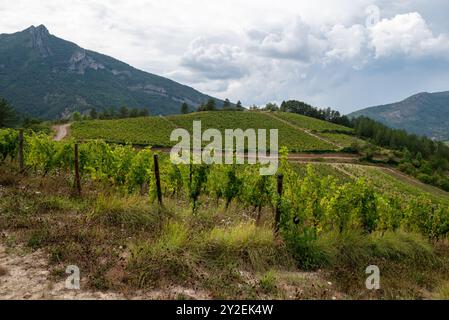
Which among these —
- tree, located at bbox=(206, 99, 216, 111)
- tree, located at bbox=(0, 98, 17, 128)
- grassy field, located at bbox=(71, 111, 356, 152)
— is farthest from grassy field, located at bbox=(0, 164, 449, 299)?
tree, located at bbox=(206, 99, 216, 111)

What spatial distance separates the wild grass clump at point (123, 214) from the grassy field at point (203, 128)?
162 ft

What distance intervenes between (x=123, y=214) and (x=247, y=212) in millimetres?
4735

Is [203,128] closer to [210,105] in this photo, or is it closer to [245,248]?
[210,105]

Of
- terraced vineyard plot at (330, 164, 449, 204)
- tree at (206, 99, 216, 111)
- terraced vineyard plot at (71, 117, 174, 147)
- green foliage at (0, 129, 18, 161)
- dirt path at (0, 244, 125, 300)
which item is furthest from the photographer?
tree at (206, 99, 216, 111)

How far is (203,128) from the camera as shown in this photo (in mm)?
86750

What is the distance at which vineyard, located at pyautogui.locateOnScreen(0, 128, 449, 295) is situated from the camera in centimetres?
715

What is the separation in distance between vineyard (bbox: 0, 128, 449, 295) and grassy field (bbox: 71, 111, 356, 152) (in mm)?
46194

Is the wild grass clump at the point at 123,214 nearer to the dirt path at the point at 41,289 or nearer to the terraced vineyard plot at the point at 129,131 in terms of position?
the dirt path at the point at 41,289

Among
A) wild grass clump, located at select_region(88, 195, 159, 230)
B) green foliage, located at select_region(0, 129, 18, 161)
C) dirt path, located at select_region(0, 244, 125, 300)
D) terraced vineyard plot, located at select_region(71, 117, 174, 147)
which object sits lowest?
dirt path, located at select_region(0, 244, 125, 300)

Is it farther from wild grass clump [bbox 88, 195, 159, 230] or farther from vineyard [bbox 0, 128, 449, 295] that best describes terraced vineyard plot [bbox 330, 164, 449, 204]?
wild grass clump [bbox 88, 195, 159, 230]

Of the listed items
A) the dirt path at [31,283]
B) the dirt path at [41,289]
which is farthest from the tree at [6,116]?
the dirt path at [41,289]

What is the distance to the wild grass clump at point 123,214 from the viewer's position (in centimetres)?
838

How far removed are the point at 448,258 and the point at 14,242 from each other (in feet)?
35.8
